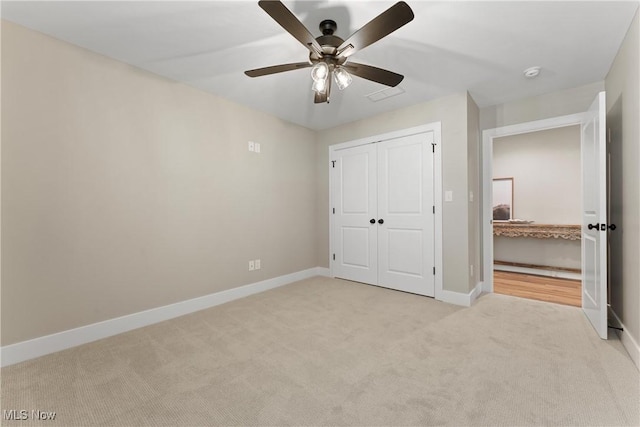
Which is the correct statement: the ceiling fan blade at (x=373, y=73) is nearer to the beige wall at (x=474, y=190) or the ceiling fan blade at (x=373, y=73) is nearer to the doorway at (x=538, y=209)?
the beige wall at (x=474, y=190)

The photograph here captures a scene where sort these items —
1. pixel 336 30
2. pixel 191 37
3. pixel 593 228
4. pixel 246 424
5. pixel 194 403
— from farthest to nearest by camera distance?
pixel 593 228 → pixel 191 37 → pixel 336 30 → pixel 194 403 → pixel 246 424

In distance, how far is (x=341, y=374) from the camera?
1.81m

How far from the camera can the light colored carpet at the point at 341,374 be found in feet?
4.78

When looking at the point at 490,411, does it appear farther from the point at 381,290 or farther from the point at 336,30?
the point at 336,30

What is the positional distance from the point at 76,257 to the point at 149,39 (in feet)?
6.11

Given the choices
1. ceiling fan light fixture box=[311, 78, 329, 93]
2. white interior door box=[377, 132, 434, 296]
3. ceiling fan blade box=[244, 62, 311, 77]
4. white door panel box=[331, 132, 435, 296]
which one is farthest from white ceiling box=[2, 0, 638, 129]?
white door panel box=[331, 132, 435, 296]

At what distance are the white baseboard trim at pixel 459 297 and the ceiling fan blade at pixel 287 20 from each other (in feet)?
9.62

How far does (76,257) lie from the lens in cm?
227

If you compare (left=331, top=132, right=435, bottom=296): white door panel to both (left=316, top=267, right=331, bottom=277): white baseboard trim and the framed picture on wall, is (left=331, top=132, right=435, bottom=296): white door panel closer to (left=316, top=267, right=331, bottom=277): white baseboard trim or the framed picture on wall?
(left=316, top=267, right=331, bottom=277): white baseboard trim

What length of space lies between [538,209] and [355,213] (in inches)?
137

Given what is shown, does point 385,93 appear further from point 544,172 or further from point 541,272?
point 541,272

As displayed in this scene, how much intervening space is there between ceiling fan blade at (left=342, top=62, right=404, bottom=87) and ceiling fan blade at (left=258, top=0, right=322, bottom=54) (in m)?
0.32

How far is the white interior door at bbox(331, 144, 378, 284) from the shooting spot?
4031mm

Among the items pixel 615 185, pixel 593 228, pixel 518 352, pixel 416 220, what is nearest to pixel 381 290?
pixel 416 220
